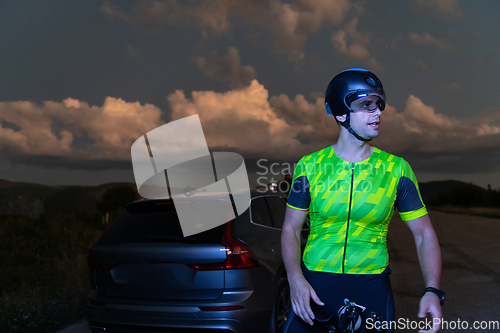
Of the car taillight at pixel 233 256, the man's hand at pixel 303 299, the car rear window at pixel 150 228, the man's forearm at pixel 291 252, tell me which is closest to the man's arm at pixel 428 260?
the man's hand at pixel 303 299

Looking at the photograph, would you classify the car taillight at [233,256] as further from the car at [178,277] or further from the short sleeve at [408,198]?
the short sleeve at [408,198]

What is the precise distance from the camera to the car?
13.4ft

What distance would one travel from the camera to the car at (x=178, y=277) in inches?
161

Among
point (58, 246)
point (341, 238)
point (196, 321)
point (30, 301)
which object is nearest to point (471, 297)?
point (196, 321)

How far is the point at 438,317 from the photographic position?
1.90m

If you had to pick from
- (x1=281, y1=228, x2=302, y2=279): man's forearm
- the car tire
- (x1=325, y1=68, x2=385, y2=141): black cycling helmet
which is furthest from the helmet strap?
the car tire

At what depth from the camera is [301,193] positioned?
229 centimetres

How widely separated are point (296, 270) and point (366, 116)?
81 centimetres

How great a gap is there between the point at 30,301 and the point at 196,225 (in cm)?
379

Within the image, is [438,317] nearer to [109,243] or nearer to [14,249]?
[109,243]

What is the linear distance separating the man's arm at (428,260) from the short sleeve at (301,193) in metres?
0.51

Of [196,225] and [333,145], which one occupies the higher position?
[333,145]

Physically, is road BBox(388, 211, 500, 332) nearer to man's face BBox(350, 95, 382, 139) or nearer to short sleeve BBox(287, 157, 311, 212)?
short sleeve BBox(287, 157, 311, 212)

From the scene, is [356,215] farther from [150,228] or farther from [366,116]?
[150,228]
